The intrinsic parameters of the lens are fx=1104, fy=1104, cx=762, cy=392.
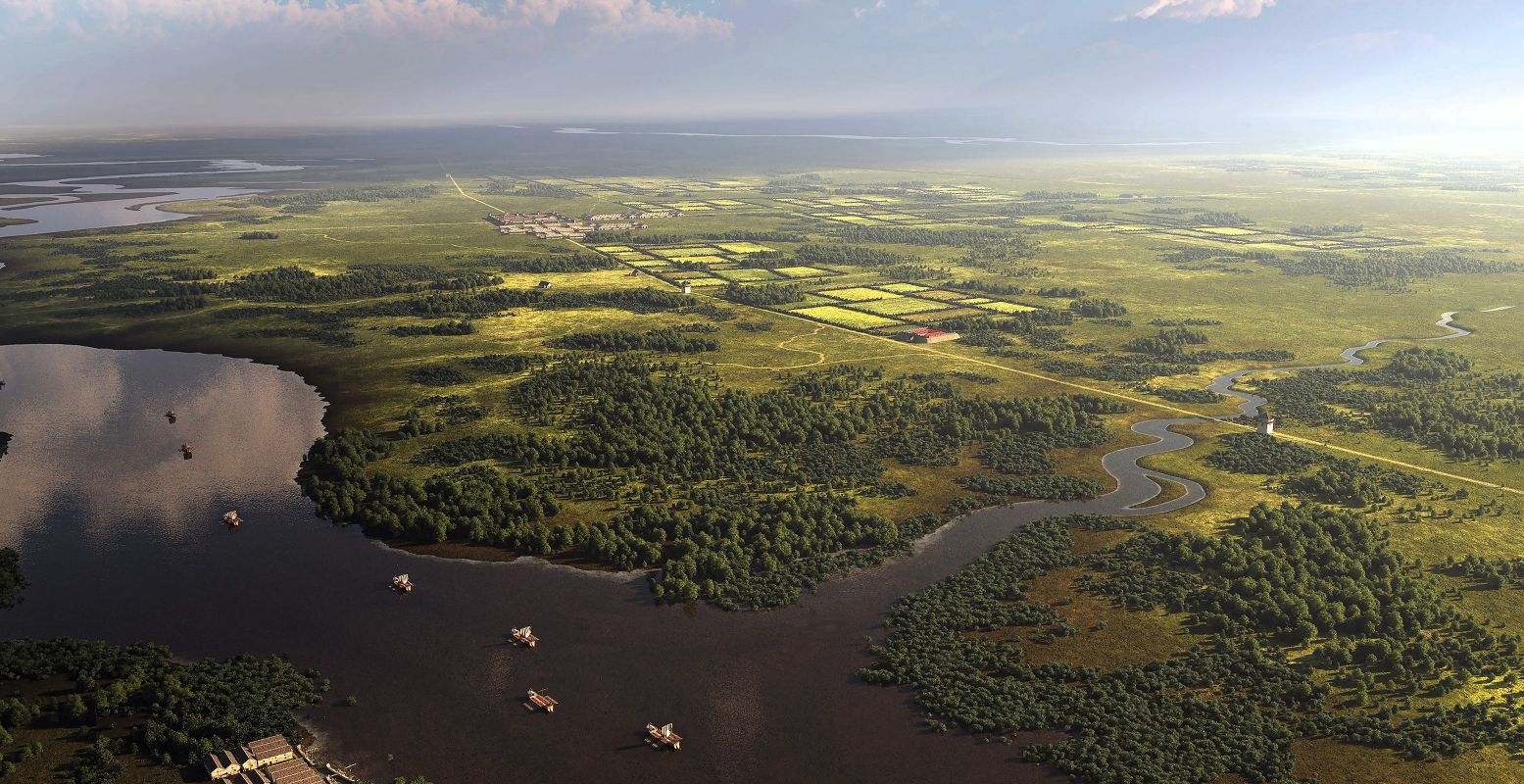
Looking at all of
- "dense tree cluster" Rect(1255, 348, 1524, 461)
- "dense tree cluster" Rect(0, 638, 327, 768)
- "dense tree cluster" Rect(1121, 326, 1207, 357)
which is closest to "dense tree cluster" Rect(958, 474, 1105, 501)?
"dense tree cluster" Rect(1255, 348, 1524, 461)

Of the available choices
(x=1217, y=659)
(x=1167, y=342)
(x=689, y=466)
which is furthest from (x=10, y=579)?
(x=1167, y=342)

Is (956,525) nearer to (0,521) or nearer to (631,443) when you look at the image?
(631,443)

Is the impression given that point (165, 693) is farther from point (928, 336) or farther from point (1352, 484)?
point (928, 336)

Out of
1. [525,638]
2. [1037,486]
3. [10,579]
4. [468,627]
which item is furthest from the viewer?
[1037,486]

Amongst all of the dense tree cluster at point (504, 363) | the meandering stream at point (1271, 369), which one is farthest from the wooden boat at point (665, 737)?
the meandering stream at point (1271, 369)

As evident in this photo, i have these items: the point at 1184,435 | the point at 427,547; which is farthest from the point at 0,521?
the point at 1184,435

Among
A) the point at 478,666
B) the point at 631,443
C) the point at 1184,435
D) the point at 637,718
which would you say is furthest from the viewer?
the point at 1184,435

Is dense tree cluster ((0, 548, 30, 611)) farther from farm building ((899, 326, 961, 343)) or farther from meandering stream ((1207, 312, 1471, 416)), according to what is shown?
meandering stream ((1207, 312, 1471, 416))
